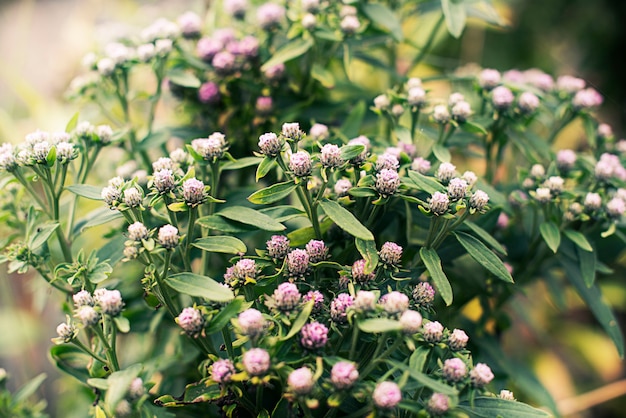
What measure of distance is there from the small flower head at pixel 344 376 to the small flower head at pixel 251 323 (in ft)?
0.25

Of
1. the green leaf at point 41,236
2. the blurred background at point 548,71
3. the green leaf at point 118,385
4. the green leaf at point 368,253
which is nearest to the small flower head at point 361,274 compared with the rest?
the green leaf at point 368,253

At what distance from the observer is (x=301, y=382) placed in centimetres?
49

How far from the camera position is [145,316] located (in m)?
0.85

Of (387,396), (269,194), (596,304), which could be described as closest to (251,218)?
(269,194)

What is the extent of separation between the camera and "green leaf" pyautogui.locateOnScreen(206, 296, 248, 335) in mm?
543

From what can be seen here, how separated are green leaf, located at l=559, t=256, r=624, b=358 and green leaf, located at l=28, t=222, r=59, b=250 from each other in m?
0.67

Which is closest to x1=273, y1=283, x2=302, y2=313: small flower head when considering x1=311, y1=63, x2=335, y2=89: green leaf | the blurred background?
x1=311, y1=63, x2=335, y2=89: green leaf

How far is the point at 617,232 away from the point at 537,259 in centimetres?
11

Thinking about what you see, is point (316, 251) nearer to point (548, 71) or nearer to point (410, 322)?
point (410, 322)

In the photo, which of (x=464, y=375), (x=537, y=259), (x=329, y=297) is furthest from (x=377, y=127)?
(x=464, y=375)

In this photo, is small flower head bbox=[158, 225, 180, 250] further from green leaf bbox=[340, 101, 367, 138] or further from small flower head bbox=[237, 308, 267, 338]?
green leaf bbox=[340, 101, 367, 138]

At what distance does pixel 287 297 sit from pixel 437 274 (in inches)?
6.7

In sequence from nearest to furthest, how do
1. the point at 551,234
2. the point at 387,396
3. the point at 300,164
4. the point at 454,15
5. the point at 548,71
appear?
1. the point at 387,396
2. the point at 300,164
3. the point at 551,234
4. the point at 454,15
5. the point at 548,71

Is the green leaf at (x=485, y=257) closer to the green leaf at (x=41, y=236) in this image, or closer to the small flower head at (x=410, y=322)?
the small flower head at (x=410, y=322)
